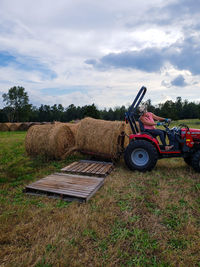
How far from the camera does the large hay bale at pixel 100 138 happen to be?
6.49 m

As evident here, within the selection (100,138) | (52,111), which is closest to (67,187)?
(100,138)

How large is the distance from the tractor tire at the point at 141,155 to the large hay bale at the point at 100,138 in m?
0.93

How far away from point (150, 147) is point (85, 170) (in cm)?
199

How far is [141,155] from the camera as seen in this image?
5.70 meters

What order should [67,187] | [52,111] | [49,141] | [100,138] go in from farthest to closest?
[52,111] → [49,141] → [100,138] → [67,187]

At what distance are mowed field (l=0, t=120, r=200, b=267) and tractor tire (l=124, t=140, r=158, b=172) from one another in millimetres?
766

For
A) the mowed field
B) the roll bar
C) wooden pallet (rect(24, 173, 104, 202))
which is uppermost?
the roll bar

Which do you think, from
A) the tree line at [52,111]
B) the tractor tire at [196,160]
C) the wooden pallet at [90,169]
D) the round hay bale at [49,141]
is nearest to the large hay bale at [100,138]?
the wooden pallet at [90,169]

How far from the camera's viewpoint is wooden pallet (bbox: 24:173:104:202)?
3.92 meters

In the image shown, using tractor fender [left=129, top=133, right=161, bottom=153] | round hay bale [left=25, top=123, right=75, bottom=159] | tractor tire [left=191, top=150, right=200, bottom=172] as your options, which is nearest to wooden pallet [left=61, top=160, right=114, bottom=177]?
round hay bale [left=25, top=123, right=75, bottom=159]

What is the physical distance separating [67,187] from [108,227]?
1.66m

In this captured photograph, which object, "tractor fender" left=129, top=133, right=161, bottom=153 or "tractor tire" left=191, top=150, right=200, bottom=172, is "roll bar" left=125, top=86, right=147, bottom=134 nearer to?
"tractor fender" left=129, top=133, right=161, bottom=153

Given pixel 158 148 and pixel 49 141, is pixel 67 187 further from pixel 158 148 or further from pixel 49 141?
pixel 49 141

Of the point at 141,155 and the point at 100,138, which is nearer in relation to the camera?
the point at 141,155
